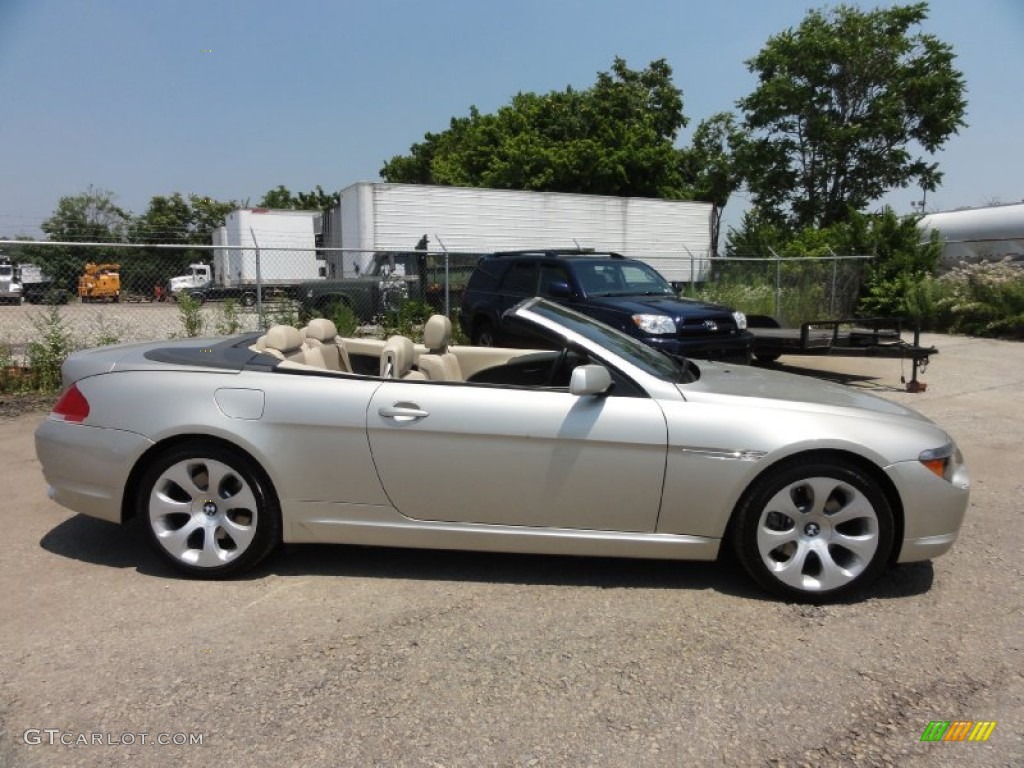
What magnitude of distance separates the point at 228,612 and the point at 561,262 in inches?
281

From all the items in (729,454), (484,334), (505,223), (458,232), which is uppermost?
(505,223)

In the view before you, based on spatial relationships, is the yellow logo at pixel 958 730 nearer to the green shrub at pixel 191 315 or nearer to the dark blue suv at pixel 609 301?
the dark blue suv at pixel 609 301

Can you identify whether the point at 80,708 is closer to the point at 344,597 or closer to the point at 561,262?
the point at 344,597

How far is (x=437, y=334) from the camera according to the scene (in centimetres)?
442

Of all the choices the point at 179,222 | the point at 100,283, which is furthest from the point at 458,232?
the point at 179,222

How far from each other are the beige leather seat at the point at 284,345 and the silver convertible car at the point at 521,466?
0.19 meters

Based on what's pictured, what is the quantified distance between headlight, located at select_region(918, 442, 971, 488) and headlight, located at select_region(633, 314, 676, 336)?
487 cm

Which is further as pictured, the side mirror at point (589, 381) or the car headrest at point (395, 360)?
the car headrest at point (395, 360)

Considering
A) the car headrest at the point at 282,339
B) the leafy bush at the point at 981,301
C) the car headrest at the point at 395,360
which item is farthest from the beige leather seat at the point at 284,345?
the leafy bush at the point at 981,301

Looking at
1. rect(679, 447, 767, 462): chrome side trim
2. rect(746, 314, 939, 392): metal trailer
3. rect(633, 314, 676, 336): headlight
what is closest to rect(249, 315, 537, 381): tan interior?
rect(679, 447, 767, 462): chrome side trim

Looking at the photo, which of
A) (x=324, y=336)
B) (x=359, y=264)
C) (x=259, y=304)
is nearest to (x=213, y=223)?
(x=359, y=264)

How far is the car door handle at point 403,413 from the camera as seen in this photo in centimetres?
350

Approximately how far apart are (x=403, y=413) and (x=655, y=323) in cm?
541

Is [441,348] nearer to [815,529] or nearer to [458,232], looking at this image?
[815,529]
